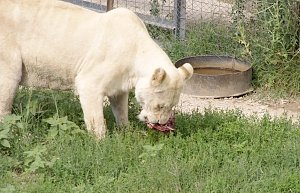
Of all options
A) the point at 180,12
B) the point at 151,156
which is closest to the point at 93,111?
the point at 151,156

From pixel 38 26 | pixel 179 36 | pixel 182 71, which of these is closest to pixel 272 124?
pixel 182 71

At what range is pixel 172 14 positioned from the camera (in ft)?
34.3

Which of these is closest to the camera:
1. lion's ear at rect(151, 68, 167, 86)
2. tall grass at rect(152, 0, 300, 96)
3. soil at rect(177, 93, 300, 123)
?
lion's ear at rect(151, 68, 167, 86)

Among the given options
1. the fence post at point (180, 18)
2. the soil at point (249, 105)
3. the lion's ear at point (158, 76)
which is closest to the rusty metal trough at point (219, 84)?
the soil at point (249, 105)

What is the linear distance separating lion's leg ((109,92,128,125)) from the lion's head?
469 mm

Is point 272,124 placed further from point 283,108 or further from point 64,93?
point 64,93

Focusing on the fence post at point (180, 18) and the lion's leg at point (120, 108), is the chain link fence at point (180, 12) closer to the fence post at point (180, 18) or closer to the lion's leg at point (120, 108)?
the fence post at point (180, 18)

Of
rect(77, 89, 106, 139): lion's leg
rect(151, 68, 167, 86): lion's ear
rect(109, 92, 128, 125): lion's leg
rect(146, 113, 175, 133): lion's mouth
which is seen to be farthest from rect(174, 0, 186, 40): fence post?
rect(151, 68, 167, 86): lion's ear

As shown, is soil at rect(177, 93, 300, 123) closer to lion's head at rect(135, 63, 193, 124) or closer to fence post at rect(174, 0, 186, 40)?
fence post at rect(174, 0, 186, 40)

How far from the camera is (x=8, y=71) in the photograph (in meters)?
6.92

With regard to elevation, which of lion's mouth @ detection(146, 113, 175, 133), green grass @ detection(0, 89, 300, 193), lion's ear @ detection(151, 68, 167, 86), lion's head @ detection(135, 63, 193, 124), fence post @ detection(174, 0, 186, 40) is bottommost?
green grass @ detection(0, 89, 300, 193)

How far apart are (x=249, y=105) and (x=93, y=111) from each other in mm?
2484

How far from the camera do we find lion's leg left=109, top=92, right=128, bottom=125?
716cm

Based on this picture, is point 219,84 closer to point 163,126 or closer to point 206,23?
point 206,23
